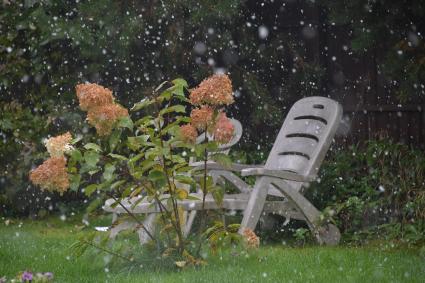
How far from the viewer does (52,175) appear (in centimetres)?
498

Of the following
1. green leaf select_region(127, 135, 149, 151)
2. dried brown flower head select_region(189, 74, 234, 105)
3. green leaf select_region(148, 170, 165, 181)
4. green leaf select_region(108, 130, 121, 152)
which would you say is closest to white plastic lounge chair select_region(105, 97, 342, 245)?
green leaf select_region(148, 170, 165, 181)

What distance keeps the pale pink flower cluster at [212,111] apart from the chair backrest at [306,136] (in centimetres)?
186

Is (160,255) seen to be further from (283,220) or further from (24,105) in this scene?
(24,105)

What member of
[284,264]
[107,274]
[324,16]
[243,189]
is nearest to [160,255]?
[107,274]

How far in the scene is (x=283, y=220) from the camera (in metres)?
7.72

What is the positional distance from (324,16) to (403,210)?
11.5 feet

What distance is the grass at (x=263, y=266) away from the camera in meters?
5.22

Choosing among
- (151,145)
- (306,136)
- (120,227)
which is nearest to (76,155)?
(151,145)

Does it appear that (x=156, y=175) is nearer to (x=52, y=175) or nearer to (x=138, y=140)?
(x=138, y=140)

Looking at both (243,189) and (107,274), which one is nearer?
(107,274)

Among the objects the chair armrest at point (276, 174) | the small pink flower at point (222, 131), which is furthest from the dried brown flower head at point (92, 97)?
the chair armrest at point (276, 174)

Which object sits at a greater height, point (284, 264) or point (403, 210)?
point (403, 210)

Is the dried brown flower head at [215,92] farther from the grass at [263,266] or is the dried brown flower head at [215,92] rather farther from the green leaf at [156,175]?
the grass at [263,266]

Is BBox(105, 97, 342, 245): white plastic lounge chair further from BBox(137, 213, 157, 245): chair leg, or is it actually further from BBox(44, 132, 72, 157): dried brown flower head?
BBox(44, 132, 72, 157): dried brown flower head
